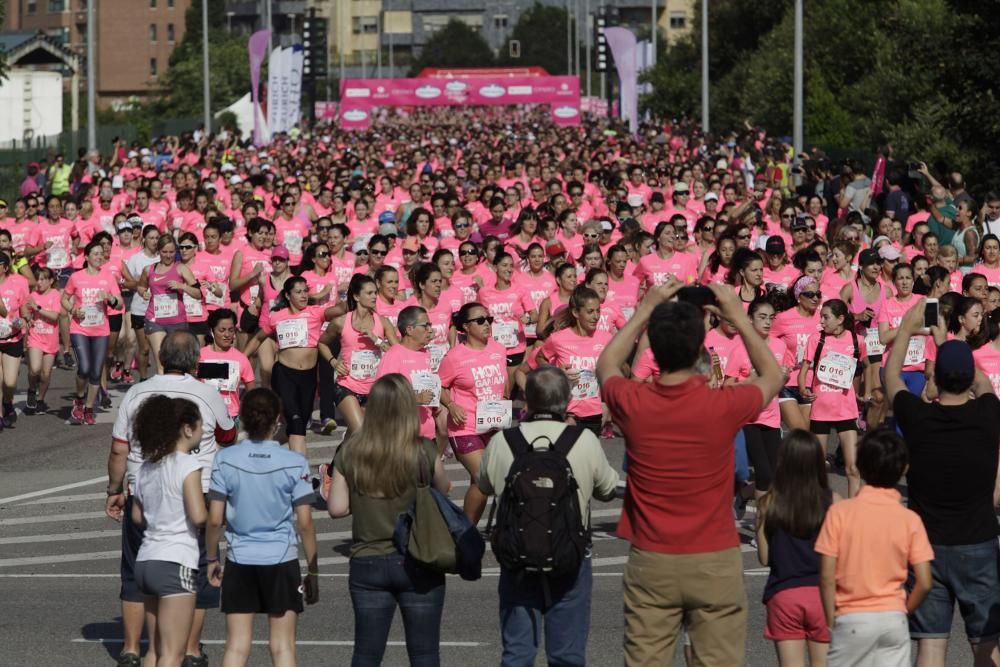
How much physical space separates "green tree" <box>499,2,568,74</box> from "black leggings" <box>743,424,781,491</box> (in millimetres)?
149520

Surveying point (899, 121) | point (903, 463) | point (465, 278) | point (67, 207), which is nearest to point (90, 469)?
point (465, 278)

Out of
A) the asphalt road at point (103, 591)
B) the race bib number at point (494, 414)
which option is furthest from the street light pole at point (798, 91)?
the race bib number at point (494, 414)

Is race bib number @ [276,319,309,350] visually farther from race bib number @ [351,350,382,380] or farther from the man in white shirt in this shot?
the man in white shirt

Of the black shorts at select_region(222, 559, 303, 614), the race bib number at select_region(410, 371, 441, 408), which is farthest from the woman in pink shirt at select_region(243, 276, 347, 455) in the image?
the black shorts at select_region(222, 559, 303, 614)

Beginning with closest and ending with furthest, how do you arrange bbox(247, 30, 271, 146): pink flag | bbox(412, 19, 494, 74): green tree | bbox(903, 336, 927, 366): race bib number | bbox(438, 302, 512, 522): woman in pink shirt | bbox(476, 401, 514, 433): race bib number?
1. bbox(476, 401, 514, 433): race bib number
2. bbox(438, 302, 512, 522): woman in pink shirt
3. bbox(903, 336, 927, 366): race bib number
4. bbox(247, 30, 271, 146): pink flag
5. bbox(412, 19, 494, 74): green tree

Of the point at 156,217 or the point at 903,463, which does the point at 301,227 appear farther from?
the point at 903,463

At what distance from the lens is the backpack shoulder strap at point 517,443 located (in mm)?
7457

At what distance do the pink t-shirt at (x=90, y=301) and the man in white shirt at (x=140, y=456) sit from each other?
30.7 ft

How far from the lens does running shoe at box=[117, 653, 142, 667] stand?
8.93 metres

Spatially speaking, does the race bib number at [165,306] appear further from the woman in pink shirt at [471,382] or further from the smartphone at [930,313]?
the smartphone at [930,313]

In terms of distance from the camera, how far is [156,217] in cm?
2552

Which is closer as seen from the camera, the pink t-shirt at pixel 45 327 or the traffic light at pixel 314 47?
the pink t-shirt at pixel 45 327

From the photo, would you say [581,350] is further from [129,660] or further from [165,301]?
[165,301]

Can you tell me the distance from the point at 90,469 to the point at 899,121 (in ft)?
94.9
